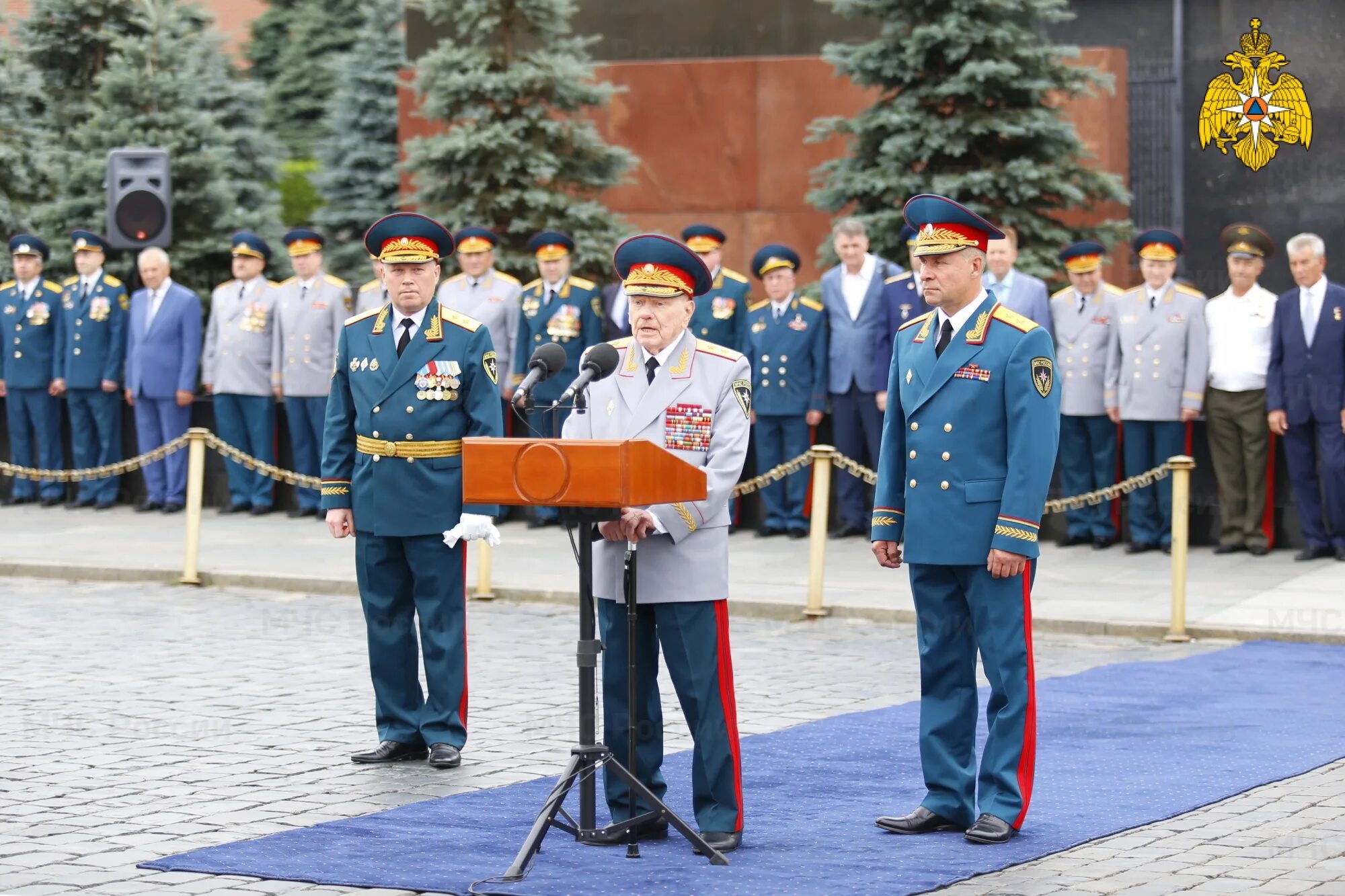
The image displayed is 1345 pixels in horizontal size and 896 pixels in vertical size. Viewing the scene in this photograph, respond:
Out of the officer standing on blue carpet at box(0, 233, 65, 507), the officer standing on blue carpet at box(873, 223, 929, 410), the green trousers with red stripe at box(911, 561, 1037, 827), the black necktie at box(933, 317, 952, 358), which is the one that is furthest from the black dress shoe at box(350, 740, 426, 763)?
the officer standing on blue carpet at box(0, 233, 65, 507)

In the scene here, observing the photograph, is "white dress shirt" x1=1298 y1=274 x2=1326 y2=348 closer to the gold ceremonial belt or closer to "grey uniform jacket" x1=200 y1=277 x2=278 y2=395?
the gold ceremonial belt

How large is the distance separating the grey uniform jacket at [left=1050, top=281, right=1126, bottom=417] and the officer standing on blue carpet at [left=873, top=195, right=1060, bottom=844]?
8.26m

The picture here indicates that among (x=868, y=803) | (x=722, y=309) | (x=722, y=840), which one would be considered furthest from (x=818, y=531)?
(x=722, y=840)

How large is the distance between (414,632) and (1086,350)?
814 centimetres

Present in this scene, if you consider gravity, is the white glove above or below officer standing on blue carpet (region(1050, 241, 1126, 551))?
below

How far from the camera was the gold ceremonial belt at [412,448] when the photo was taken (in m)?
8.46

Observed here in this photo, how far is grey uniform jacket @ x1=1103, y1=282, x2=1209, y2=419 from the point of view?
14.8 metres

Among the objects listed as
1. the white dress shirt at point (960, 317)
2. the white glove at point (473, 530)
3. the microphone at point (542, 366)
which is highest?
the white dress shirt at point (960, 317)

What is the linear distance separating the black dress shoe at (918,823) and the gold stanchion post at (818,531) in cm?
537

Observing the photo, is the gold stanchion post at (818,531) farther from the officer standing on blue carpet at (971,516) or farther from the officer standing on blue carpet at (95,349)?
the officer standing on blue carpet at (95,349)

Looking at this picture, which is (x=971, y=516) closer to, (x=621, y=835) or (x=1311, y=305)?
(x=621, y=835)

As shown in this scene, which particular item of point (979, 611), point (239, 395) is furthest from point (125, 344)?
point (979, 611)

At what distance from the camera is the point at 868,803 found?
7535 mm

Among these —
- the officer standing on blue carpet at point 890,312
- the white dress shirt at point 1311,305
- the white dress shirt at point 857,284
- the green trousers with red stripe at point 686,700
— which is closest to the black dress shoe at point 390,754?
the green trousers with red stripe at point 686,700
